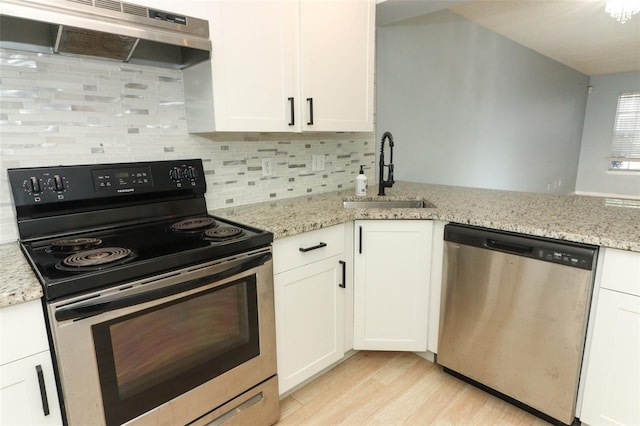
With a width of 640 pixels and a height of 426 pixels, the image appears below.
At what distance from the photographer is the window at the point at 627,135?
22.5 feet

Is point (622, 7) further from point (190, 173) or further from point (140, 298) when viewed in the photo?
point (140, 298)

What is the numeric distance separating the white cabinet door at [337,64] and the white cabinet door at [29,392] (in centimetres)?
143

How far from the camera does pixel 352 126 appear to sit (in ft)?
6.89

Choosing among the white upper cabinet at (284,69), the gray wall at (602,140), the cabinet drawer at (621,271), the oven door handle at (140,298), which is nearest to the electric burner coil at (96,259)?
the oven door handle at (140,298)

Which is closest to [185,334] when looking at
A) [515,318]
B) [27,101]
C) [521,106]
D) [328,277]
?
[328,277]

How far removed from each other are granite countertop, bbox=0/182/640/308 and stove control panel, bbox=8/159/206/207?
8.3 inches

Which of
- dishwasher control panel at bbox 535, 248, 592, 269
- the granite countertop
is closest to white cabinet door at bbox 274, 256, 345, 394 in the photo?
the granite countertop

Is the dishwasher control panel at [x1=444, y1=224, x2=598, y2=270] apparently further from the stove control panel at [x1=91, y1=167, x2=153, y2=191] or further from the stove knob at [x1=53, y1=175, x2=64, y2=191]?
the stove knob at [x1=53, y1=175, x2=64, y2=191]

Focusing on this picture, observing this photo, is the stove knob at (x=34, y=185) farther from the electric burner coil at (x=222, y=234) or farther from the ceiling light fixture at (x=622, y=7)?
the ceiling light fixture at (x=622, y=7)

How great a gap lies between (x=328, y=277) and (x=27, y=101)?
4.69 feet

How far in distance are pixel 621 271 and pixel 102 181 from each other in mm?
2049

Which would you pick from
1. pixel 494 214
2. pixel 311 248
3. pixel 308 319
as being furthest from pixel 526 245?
pixel 308 319

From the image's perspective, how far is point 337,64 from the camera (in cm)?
197

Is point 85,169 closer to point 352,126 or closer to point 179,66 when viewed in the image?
point 179,66
